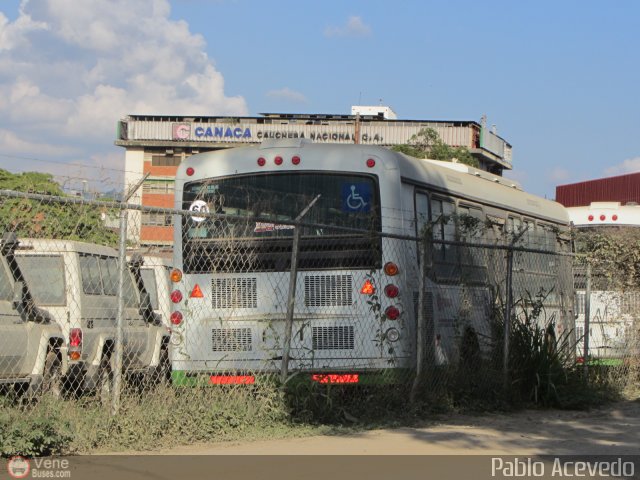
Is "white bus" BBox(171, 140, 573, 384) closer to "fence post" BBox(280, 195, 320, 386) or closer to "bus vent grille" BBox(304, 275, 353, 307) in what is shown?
"bus vent grille" BBox(304, 275, 353, 307)

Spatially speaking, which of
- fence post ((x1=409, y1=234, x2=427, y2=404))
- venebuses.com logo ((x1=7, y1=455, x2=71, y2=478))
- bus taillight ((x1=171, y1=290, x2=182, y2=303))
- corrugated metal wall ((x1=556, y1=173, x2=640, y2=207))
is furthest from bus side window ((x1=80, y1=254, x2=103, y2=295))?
corrugated metal wall ((x1=556, y1=173, x2=640, y2=207))

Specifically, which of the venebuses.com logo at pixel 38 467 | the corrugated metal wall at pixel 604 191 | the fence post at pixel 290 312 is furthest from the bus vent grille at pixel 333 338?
the corrugated metal wall at pixel 604 191

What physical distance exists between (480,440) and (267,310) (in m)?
2.70

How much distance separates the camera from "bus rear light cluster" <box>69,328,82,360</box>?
1145cm

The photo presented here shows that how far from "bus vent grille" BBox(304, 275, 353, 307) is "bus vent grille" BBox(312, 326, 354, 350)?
0.90ft

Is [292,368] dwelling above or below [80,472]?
above

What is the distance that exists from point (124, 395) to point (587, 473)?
404cm

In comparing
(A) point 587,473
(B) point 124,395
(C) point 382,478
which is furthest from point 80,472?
(A) point 587,473

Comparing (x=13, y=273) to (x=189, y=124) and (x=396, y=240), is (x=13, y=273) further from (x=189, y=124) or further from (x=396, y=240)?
(x=189, y=124)

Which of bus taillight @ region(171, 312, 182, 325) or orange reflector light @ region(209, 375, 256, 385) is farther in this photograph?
bus taillight @ region(171, 312, 182, 325)

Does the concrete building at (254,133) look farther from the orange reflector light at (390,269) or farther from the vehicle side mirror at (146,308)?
the orange reflector light at (390,269)

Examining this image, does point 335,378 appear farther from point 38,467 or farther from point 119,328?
point 38,467

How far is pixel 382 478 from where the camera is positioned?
7.35 m

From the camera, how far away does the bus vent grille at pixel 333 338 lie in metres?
10.8
